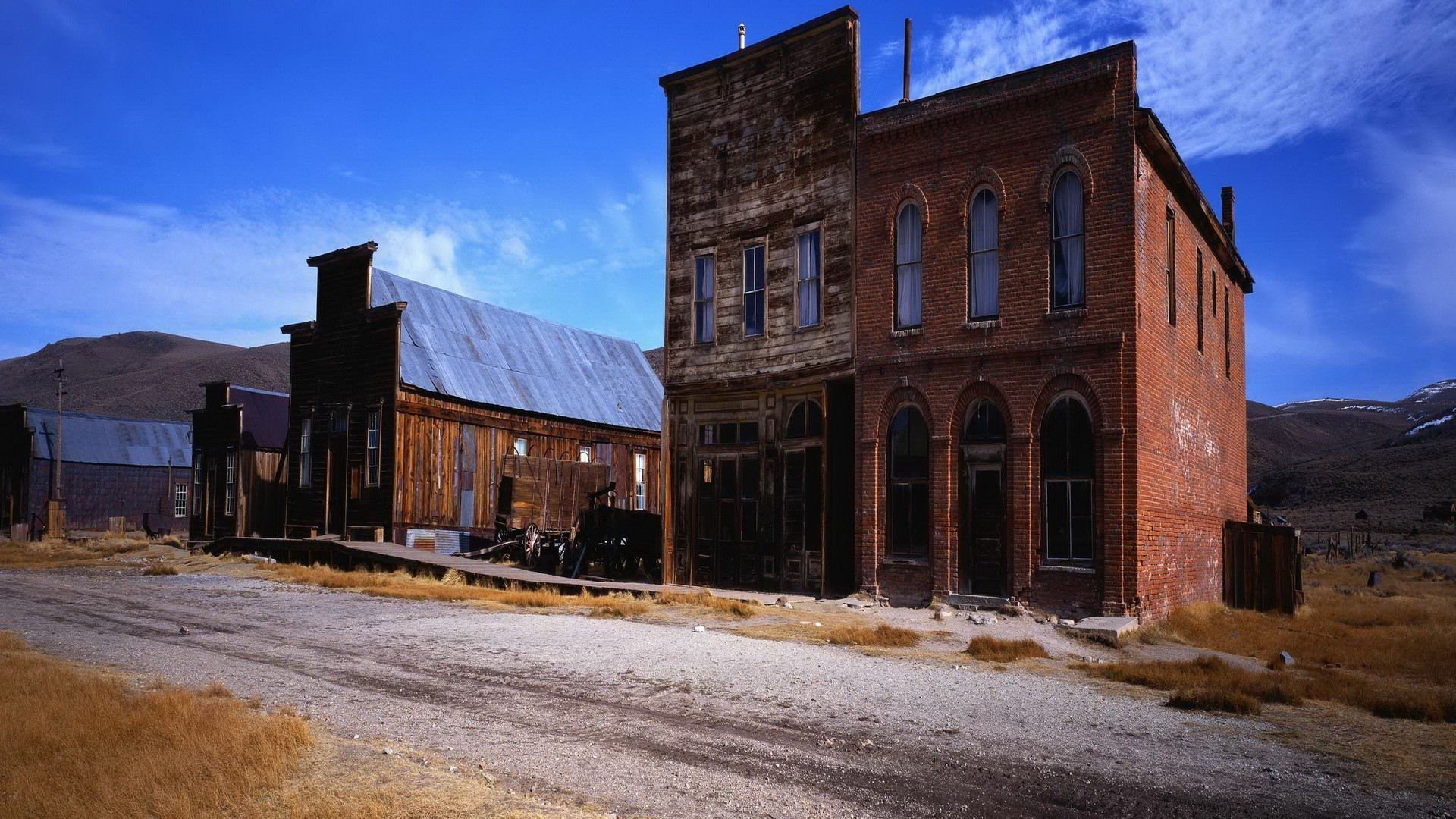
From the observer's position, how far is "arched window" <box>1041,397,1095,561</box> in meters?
15.7

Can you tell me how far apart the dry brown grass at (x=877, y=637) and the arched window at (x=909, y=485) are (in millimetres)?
3539

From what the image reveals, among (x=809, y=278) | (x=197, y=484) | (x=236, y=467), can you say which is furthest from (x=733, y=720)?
(x=197, y=484)

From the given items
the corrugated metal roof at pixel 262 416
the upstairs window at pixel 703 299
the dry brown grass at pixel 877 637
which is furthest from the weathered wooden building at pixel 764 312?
the corrugated metal roof at pixel 262 416

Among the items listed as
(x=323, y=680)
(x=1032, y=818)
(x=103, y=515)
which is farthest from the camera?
(x=103, y=515)

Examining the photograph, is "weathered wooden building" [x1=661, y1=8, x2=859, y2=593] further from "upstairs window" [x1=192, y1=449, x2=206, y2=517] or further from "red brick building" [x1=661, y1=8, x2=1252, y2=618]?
"upstairs window" [x1=192, y1=449, x2=206, y2=517]

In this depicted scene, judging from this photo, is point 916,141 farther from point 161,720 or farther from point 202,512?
point 202,512

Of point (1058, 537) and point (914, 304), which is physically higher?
point (914, 304)

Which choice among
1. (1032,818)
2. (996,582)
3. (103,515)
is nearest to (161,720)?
(1032,818)

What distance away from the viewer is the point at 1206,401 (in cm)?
2094

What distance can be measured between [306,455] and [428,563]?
11.5 m

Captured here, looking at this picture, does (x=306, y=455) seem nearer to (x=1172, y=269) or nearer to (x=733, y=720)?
(x=1172, y=269)

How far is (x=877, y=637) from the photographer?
1340 centimetres

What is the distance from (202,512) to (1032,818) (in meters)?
38.2

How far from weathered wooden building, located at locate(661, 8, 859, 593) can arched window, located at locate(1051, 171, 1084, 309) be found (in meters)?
3.97
